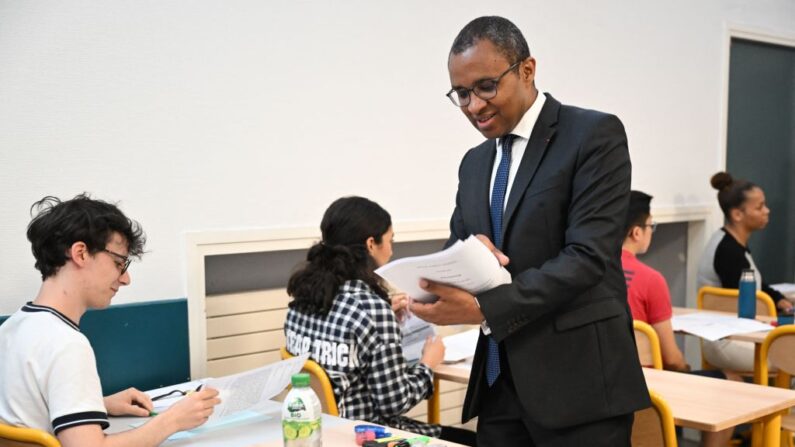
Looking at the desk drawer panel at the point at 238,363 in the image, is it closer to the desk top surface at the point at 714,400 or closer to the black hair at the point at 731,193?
the desk top surface at the point at 714,400

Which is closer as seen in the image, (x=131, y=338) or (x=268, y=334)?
(x=131, y=338)

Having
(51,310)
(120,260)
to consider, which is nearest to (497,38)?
(120,260)

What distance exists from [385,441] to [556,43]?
334 cm

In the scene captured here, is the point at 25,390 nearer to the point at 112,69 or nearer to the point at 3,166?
the point at 3,166

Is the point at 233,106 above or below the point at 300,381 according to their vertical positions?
above

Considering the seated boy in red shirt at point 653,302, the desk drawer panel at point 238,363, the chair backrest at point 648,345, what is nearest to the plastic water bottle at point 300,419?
the desk drawer panel at point 238,363

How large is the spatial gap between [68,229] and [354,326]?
3.24 feet

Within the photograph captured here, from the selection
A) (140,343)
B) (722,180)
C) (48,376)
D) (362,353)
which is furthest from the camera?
(722,180)

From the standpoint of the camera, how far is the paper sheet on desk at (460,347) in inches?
131

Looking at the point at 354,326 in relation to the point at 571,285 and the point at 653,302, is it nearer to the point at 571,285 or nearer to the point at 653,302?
the point at 571,285

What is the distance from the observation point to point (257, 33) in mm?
3486

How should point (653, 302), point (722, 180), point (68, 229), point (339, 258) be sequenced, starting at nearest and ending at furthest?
point (68, 229)
point (339, 258)
point (653, 302)
point (722, 180)

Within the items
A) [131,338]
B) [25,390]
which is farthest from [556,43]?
[25,390]

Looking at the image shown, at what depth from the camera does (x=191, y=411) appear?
203cm
